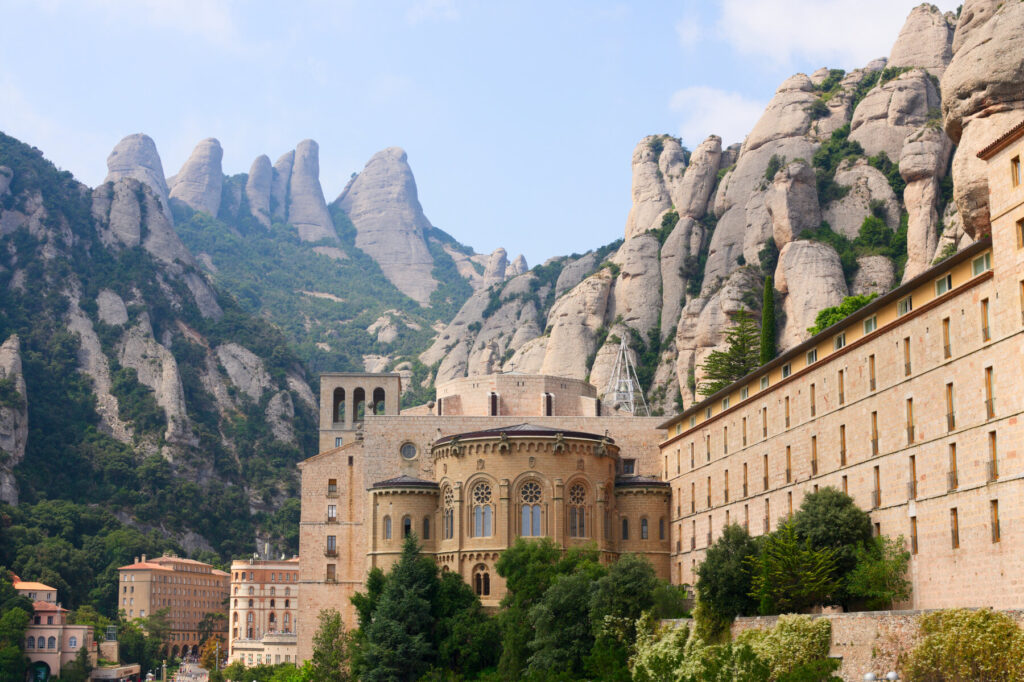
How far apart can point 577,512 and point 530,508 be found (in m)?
Answer: 2.84

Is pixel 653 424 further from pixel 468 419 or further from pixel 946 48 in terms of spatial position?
pixel 946 48

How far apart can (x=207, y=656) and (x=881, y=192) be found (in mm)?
100172

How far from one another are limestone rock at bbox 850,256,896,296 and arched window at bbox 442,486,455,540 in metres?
46.8

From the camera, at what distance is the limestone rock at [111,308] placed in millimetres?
179750

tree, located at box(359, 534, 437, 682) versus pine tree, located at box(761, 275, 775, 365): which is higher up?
pine tree, located at box(761, 275, 775, 365)

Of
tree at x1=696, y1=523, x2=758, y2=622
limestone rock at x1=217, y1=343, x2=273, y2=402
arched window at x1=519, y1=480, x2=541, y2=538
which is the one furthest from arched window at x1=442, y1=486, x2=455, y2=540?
limestone rock at x1=217, y1=343, x2=273, y2=402

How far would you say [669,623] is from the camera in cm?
5206

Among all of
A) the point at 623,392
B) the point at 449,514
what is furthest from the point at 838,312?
the point at 449,514

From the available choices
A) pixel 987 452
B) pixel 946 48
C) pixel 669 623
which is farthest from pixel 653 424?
pixel 946 48

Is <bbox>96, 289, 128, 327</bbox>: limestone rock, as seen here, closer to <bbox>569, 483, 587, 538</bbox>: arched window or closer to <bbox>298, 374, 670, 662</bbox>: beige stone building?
<bbox>298, 374, 670, 662</bbox>: beige stone building

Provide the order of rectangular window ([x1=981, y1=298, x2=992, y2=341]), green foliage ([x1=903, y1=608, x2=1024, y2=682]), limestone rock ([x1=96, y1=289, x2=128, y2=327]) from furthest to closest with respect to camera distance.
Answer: limestone rock ([x1=96, y1=289, x2=128, y2=327])
rectangular window ([x1=981, y1=298, x2=992, y2=341])
green foliage ([x1=903, y1=608, x2=1024, y2=682])

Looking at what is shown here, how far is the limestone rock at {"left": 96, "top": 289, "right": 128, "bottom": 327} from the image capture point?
17975 centimetres

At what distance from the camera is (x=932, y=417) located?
42.0 meters

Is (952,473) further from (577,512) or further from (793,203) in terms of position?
(793,203)
